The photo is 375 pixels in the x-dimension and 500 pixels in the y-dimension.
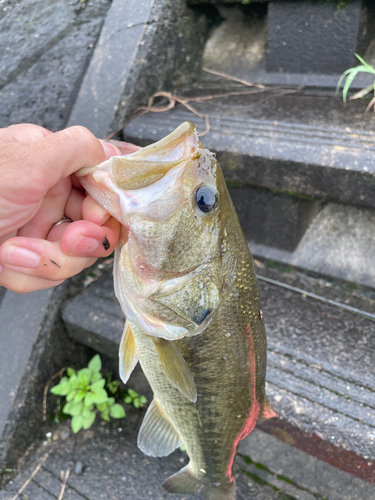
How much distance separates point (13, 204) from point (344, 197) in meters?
1.39

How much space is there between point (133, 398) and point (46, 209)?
4.52ft

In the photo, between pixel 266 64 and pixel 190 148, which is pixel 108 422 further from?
pixel 266 64

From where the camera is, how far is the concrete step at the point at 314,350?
140 cm

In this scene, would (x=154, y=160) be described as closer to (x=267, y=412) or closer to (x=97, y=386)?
(x=267, y=412)

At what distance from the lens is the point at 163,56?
7.18ft

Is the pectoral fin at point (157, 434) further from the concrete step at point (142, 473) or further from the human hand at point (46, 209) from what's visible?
the human hand at point (46, 209)

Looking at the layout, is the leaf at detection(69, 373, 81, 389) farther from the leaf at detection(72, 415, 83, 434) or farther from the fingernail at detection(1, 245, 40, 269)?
the fingernail at detection(1, 245, 40, 269)

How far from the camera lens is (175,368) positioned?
1.06 meters

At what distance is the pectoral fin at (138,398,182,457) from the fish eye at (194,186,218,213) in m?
0.90

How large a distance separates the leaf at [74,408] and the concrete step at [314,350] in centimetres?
31

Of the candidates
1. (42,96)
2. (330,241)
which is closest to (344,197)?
(330,241)

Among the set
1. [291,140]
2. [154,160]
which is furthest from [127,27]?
[154,160]

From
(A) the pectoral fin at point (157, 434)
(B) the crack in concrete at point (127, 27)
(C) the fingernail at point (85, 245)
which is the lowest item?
(A) the pectoral fin at point (157, 434)

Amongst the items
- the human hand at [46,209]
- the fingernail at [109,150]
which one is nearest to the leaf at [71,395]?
the human hand at [46,209]
